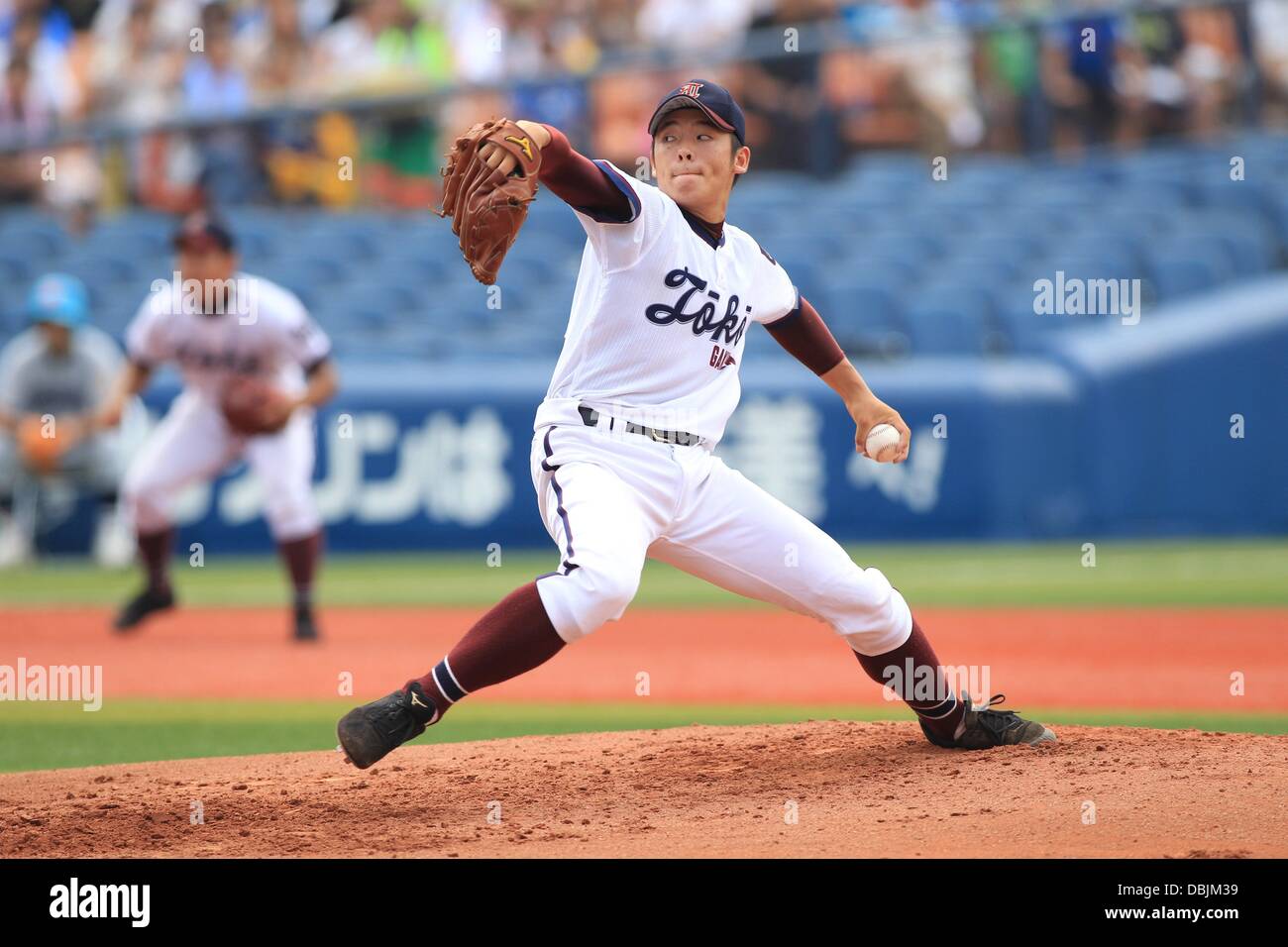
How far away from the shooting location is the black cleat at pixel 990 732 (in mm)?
5148

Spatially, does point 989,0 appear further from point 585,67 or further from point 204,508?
point 204,508

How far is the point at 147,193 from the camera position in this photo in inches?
600

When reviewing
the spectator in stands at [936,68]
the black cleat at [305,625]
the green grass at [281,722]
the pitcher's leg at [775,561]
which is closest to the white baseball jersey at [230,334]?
the black cleat at [305,625]

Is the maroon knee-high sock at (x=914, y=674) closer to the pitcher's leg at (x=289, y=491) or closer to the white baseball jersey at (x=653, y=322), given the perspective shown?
the white baseball jersey at (x=653, y=322)

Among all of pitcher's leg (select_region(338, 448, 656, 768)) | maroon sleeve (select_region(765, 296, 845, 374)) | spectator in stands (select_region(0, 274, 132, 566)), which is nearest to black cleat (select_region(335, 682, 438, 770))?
pitcher's leg (select_region(338, 448, 656, 768))

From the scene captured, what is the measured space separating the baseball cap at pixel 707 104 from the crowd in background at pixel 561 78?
29.5 feet

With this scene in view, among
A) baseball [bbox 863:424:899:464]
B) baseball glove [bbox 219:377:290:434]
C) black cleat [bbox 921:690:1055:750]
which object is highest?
baseball glove [bbox 219:377:290:434]

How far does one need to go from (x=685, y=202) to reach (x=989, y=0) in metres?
11.4

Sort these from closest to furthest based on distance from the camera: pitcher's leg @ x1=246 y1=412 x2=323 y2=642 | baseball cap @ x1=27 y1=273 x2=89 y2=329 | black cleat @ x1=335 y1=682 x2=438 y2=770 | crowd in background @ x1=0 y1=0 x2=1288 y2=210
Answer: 1. black cleat @ x1=335 y1=682 x2=438 y2=770
2. pitcher's leg @ x1=246 y1=412 x2=323 y2=642
3. baseball cap @ x1=27 y1=273 x2=89 y2=329
4. crowd in background @ x1=0 y1=0 x2=1288 y2=210

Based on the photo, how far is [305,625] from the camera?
8.84m

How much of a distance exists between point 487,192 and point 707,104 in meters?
0.94

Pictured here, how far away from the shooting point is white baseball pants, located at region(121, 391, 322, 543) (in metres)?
8.99

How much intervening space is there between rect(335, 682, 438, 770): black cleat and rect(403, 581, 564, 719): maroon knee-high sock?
0.04 m

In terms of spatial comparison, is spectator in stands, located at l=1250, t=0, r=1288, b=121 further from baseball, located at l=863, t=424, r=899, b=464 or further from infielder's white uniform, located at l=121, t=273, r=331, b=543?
baseball, located at l=863, t=424, r=899, b=464
